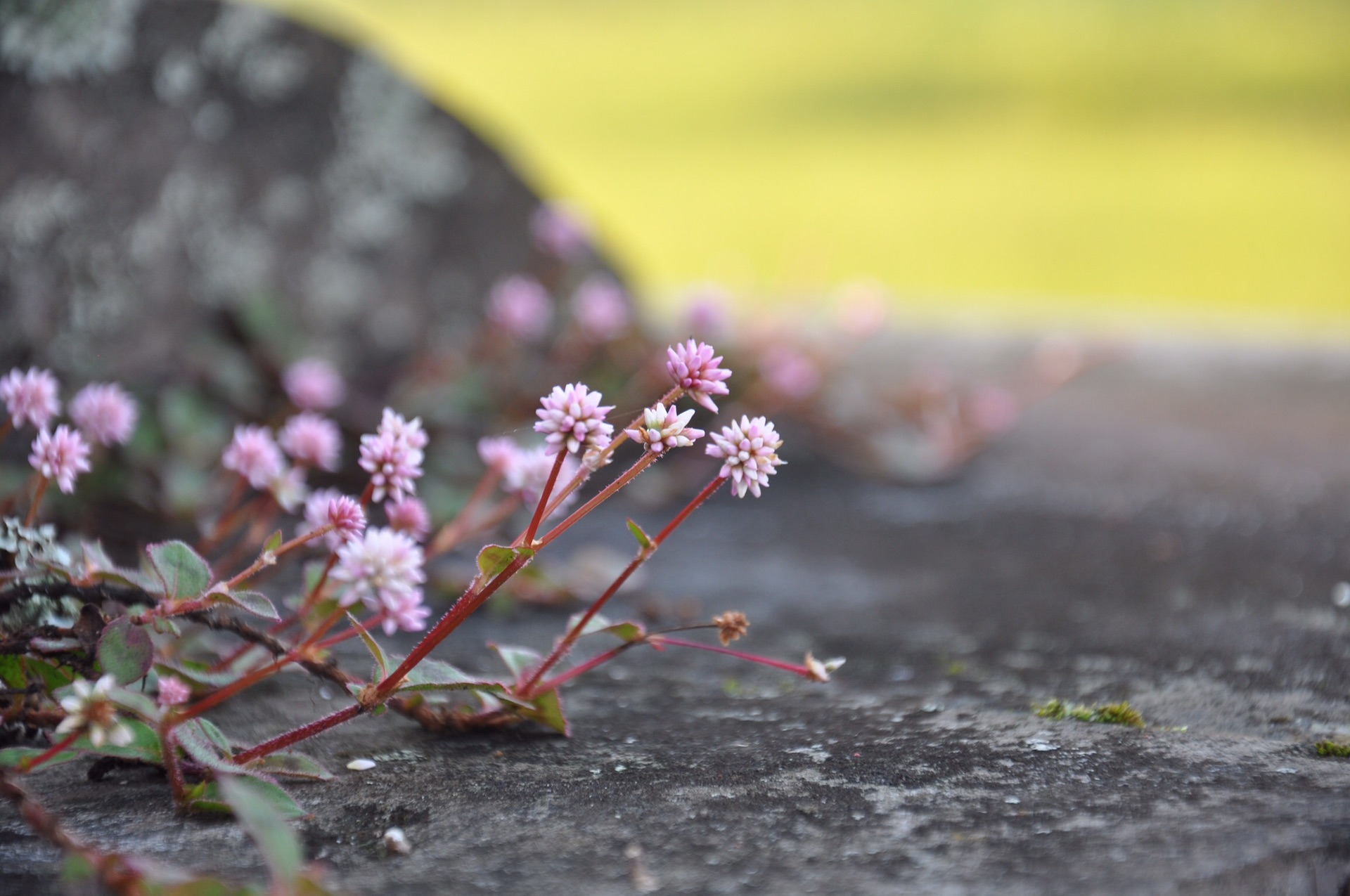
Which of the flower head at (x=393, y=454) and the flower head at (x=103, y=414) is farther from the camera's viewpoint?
the flower head at (x=103, y=414)

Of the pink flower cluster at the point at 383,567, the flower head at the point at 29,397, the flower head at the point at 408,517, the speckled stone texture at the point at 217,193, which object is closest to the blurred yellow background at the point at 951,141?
the speckled stone texture at the point at 217,193

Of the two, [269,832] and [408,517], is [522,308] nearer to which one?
[408,517]

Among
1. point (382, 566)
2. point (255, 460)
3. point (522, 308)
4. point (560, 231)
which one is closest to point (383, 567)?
point (382, 566)

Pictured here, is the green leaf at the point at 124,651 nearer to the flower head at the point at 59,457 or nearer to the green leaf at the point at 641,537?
the flower head at the point at 59,457

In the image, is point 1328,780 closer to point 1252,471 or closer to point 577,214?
point 1252,471

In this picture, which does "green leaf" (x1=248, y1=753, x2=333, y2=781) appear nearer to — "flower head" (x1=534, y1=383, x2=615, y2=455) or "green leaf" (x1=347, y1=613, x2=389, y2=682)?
"green leaf" (x1=347, y1=613, x2=389, y2=682)

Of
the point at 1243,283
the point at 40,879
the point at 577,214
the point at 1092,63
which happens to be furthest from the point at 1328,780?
the point at 1092,63
